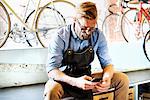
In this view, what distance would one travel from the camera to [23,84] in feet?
7.64

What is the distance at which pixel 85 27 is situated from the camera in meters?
1.98

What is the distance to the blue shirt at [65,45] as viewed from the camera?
2.02 meters

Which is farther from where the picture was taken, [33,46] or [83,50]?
[33,46]

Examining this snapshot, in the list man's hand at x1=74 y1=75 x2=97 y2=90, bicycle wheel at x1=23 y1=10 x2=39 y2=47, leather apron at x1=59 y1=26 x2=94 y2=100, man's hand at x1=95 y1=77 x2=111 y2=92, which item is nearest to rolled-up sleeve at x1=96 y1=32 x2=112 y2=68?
leather apron at x1=59 y1=26 x2=94 y2=100

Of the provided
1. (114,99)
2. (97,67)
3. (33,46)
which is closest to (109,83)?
(114,99)

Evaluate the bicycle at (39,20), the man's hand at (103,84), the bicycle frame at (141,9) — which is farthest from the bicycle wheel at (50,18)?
the bicycle frame at (141,9)

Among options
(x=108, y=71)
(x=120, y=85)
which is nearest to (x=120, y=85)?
(x=120, y=85)

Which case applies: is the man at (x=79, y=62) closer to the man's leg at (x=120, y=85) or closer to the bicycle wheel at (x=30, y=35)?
the man's leg at (x=120, y=85)

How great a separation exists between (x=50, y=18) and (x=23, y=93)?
731mm

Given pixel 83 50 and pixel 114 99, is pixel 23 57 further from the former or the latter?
pixel 114 99

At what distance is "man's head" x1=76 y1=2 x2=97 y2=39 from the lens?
76.9 inches

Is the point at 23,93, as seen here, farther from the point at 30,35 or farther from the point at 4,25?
the point at 4,25

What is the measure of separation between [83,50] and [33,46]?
0.50 metres

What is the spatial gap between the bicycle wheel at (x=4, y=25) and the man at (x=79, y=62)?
1.32 feet
